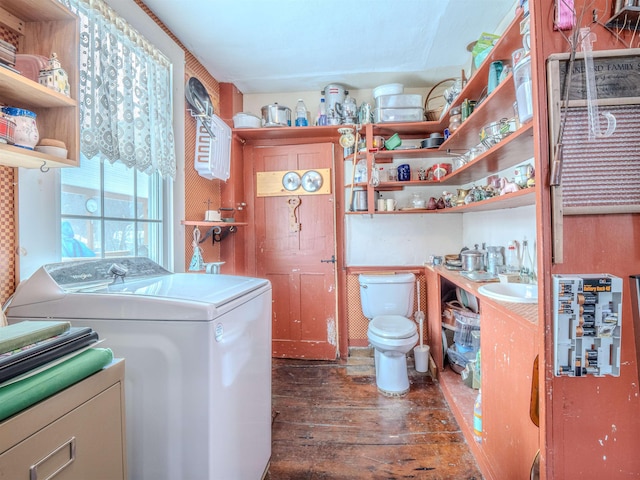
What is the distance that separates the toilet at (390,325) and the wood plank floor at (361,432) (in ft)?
0.43

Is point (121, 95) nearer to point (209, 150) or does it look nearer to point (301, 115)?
point (209, 150)

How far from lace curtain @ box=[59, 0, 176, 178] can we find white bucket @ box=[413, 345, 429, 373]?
2.34m

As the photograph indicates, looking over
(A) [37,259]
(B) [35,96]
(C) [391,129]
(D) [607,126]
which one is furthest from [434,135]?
(A) [37,259]

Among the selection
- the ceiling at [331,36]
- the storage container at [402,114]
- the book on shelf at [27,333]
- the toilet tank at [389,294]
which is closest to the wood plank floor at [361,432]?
the toilet tank at [389,294]

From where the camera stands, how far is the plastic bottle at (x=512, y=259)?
6.40 feet

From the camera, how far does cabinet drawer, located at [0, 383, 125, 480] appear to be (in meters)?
0.60

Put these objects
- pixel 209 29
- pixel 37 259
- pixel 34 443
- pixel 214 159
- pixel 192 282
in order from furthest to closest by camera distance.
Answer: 1. pixel 214 159
2. pixel 209 29
3. pixel 192 282
4. pixel 37 259
5. pixel 34 443

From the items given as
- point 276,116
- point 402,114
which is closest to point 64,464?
point 276,116

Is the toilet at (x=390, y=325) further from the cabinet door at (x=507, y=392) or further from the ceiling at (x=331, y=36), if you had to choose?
the ceiling at (x=331, y=36)

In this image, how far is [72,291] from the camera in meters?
1.12

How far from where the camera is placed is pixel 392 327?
2336 millimetres

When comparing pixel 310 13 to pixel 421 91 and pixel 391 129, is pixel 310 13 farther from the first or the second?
pixel 421 91

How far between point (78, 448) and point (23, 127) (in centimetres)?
97

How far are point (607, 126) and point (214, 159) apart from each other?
7.31ft
